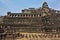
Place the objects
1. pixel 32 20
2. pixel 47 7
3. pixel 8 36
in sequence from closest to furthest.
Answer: pixel 8 36 < pixel 32 20 < pixel 47 7

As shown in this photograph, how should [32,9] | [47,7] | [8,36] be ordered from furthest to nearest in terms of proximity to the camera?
[32,9] < [47,7] < [8,36]

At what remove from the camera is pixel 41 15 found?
75.1 m

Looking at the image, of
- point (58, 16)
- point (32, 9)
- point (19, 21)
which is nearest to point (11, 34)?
point (19, 21)

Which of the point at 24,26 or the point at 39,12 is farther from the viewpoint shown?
the point at 39,12

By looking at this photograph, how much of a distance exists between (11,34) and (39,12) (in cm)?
3118

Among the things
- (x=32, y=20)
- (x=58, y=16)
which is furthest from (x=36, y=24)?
(x=58, y=16)

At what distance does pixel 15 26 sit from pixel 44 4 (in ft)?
51.9

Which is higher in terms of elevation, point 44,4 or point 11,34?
point 44,4

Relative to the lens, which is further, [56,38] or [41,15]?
[41,15]

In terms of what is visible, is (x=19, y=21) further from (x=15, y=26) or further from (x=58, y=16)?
(x=58, y=16)

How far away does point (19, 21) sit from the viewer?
236 feet

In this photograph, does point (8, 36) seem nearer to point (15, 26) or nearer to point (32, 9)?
point (15, 26)

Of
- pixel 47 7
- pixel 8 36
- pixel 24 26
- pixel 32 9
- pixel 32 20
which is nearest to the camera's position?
pixel 8 36

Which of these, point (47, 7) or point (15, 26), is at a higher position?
point (47, 7)
